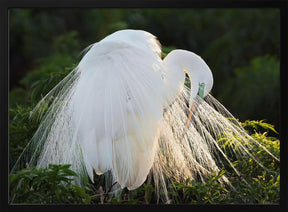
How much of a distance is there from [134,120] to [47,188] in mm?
369

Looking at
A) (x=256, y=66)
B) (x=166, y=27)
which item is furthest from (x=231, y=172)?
(x=166, y=27)

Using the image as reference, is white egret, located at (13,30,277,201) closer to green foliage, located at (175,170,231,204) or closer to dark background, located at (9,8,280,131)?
green foliage, located at (175,170,231,204)

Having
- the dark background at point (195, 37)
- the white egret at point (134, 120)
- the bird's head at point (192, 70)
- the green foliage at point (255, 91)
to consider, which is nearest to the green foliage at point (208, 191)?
the white egret at point (134, 120)

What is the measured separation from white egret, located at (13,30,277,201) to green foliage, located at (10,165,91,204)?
7.9 inches

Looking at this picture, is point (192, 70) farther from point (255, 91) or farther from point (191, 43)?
point (191, 43)

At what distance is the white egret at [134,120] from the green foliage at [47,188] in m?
0.20

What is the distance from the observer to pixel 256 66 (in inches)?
144

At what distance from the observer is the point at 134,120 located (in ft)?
5.32

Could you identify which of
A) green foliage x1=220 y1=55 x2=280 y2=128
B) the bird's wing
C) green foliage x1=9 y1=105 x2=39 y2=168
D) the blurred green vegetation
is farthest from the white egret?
green foliage x1=220 y1=55 x2=280 y2=128

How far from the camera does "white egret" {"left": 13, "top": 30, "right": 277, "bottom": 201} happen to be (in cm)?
161

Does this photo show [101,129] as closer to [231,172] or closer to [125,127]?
[125,127]

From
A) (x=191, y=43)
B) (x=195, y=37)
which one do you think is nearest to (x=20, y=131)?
(x=191, y=43)

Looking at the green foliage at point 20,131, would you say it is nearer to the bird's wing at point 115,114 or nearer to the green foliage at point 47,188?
the bird's wing at point 115,114

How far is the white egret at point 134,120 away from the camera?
1.61 meters
